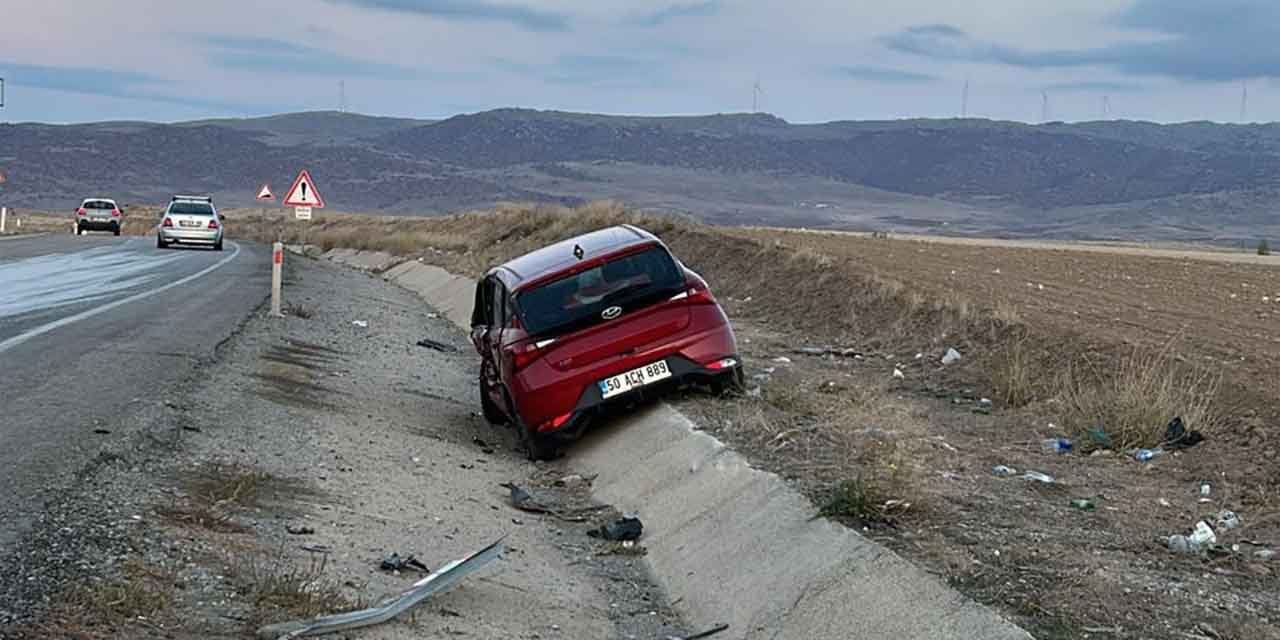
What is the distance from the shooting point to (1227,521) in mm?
8727

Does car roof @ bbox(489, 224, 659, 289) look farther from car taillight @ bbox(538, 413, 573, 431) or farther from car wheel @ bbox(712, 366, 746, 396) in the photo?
car wheel @ bbox(712, 366, 746, 396)

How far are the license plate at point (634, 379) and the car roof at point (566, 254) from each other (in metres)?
1.02

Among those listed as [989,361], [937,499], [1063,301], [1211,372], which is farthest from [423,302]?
[937,499]

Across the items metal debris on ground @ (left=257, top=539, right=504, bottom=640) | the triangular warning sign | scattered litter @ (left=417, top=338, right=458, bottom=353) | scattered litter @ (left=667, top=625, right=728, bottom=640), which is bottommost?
scattered litter @ (left=417, top=338, right=458, bottom=353)

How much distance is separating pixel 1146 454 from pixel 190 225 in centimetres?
3591

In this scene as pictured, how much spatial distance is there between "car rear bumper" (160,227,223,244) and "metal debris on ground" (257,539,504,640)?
36.4 metres

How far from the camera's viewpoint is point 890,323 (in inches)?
774

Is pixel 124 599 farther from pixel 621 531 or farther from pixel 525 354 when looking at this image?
pixel 525 354

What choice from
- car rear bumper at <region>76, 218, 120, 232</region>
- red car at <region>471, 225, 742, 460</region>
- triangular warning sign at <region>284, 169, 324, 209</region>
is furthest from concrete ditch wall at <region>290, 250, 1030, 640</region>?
car rear bumper at <region>76, 218, 120, 232</region>

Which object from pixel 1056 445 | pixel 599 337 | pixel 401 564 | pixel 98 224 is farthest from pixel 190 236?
pixel 401 564

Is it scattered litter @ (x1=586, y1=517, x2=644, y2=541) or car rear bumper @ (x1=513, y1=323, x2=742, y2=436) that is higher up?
car rear bumper @ (x1=513, y1=323, x2=742, y2=436)

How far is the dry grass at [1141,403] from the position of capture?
37.3 ft

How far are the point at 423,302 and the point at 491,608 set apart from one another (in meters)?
24.6

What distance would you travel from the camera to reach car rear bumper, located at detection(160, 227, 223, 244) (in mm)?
42750
